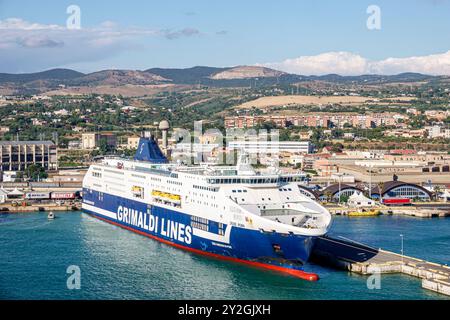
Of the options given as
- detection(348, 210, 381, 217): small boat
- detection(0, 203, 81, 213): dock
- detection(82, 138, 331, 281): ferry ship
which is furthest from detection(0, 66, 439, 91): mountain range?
detection(82, 138, 331, 281): ferry ship

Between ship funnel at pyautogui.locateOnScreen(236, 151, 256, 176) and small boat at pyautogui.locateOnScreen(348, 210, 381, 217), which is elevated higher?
ship funnel at pyautogui.locateOnScreen(236, 151, 256, 176)

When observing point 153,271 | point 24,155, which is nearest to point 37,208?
point 153,271

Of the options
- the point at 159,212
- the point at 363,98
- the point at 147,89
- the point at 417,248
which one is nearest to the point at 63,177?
the point at 159,212

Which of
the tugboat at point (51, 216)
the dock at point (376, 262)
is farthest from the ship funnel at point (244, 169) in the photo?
the tugboat at point (51, 216)

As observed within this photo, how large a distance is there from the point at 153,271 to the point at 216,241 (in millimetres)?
1655

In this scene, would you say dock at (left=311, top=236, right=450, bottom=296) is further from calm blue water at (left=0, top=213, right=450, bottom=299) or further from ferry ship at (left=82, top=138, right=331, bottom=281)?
ferry ship at (left=82, top=138, right=331, bottom=281)

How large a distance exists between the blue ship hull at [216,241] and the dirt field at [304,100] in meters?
53.0

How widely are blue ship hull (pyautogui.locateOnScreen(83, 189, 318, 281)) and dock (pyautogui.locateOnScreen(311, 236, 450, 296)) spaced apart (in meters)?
1.47

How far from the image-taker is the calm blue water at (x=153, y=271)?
15773 mm

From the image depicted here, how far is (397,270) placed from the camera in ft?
57.6

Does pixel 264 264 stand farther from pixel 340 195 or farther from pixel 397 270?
pixel 340 195

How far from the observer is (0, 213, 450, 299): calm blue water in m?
15.8

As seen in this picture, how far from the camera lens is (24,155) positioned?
3981 cm

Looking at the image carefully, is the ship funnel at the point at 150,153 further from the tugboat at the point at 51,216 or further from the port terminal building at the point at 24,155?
the port terminal building at the point at 24,155
